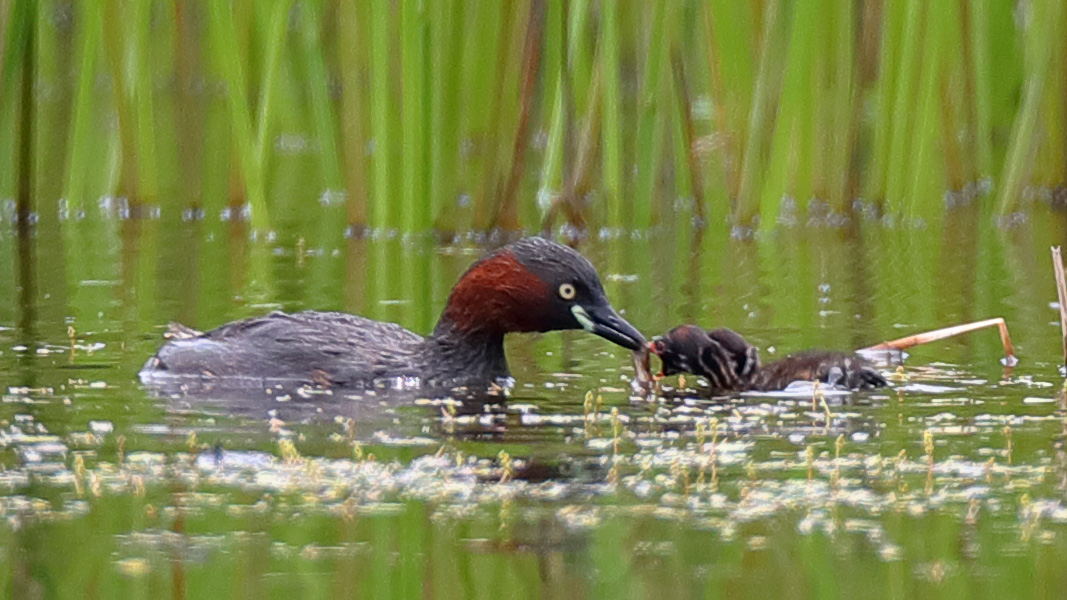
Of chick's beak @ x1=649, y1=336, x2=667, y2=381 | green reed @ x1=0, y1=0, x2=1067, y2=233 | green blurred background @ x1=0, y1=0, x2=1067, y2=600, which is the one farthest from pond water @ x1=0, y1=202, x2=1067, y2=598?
green reed @ x1=0, y1=0, x2=1067, y2=233

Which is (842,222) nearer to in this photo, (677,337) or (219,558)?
(677,337)

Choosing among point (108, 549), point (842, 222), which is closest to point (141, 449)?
point (108, 549)

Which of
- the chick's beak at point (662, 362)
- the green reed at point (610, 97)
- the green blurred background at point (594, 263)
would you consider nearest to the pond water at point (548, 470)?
the green blurred background at point (594, 263)

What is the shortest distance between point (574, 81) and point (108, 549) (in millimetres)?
7476

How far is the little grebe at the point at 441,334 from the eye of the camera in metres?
9.26

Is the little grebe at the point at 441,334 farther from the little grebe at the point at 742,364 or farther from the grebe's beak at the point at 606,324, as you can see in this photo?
the little grebe at the point at 742,364

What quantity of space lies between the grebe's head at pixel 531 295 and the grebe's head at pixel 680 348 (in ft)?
0.86

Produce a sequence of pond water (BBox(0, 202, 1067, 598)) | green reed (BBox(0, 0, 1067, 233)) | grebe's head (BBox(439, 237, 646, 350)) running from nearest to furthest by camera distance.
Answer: pond water (BBox(0, 202, 1067, 598)) → grebe's head (BBox(439, 237, 646, 350)) → green reed (BBox(0, 0, 1067, 233))

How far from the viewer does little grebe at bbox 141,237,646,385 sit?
30.4ft

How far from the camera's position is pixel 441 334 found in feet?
31.5

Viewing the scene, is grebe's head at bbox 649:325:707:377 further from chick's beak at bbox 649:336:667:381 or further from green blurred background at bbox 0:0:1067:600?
green blurred background at bbox 0:0:1067:600

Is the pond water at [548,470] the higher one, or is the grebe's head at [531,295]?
the grebe's head at [531,295]

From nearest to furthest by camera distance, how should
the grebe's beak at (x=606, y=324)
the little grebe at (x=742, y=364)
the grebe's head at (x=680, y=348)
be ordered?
the little grebe at (x=742, y=364)
the grebe's head at (x=680, y=348)
the grebe's beak at (x=606, y=324)

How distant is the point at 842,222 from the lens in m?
14.4
